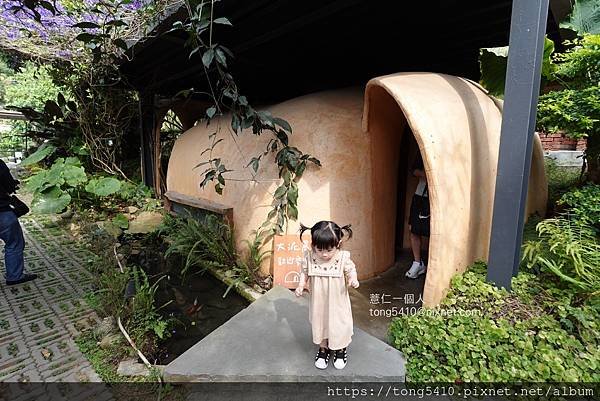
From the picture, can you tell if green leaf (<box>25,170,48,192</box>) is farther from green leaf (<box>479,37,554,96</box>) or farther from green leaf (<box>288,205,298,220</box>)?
green leaf (<box>479,37,554,96</box>)

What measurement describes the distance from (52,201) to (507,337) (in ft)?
26.6

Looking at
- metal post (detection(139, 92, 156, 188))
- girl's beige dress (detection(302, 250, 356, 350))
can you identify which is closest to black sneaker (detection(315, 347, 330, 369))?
→ girl's beige dress (detection(302, 250, 356, 350))

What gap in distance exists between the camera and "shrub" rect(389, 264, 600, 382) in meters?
2.02

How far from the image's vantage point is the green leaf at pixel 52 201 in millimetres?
6402

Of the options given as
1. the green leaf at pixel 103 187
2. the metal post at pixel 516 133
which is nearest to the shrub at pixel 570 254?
the metal post at pixel 516 133

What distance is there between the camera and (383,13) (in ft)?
11.5

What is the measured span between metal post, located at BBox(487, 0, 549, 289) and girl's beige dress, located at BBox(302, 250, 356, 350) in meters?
1.33

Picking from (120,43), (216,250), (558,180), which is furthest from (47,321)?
(558,180)

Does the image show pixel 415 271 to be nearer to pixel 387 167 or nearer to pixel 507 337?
pixel 387 167

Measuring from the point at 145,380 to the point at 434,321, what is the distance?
2303 mm

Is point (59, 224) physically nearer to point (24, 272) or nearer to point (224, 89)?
point (24, 272)

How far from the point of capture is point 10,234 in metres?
4.05

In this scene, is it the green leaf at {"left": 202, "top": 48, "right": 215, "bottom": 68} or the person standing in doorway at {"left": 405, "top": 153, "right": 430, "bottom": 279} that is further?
the person standing in doorway at {"left": 405, "top": 153, "right": 430, "bottom": 279}

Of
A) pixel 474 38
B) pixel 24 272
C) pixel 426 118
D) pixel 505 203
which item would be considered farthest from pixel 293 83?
pixel 24 272
